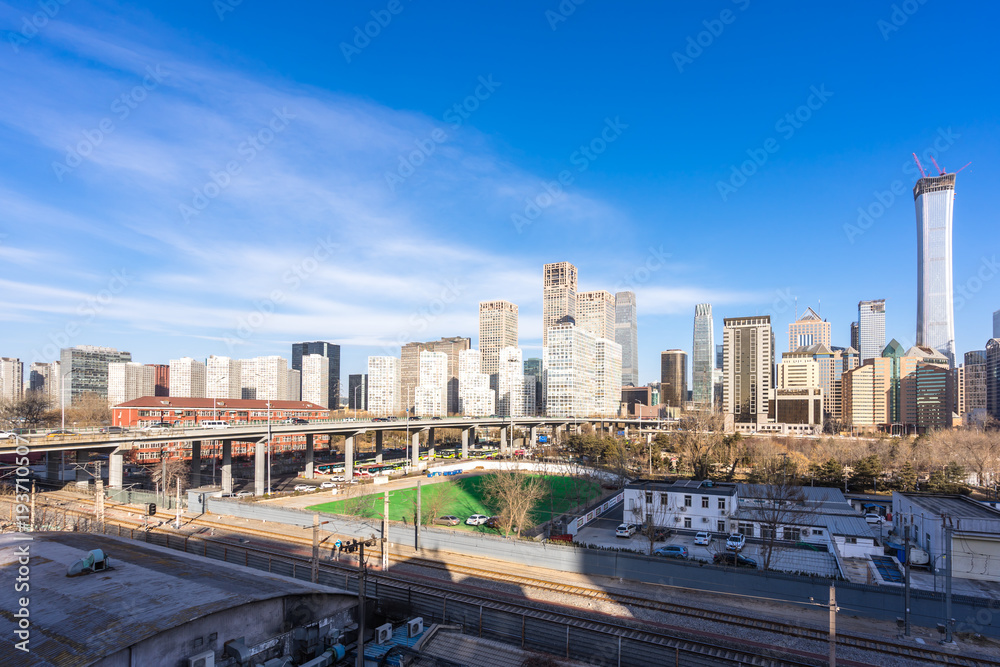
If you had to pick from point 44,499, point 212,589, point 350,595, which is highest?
point 212,589

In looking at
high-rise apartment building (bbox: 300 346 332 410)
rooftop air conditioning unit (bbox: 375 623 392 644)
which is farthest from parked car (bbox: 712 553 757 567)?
high-rise apartment building (bbox: 300 346 332 410)

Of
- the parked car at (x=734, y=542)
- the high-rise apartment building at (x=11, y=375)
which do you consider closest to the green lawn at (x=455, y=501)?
the parked car at (x=734, y=542)

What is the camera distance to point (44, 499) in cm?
3919

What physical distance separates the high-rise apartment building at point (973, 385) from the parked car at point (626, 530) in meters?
166

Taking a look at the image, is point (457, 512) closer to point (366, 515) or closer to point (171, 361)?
point (366, 515)

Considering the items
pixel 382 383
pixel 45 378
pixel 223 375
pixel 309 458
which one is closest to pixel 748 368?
pixel 382 383

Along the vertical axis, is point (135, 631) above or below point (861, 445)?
above

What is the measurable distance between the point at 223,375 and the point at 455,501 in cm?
11164

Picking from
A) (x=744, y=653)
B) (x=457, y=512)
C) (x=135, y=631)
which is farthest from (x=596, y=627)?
(x=457, y=512)

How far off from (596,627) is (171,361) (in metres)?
169

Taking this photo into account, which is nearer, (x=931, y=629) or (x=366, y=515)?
(x=931, y=629)

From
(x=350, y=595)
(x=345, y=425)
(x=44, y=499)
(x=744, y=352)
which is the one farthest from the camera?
(x=744, y=352)

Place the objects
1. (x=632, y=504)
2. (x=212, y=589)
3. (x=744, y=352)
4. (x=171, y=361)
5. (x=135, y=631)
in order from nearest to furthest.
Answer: (x=135, y=631), (x=212, y=589), (x=632, y=504), (x=171, y=361), (x=744, y=352)

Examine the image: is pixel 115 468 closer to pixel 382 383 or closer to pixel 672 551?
pixel 672 551
